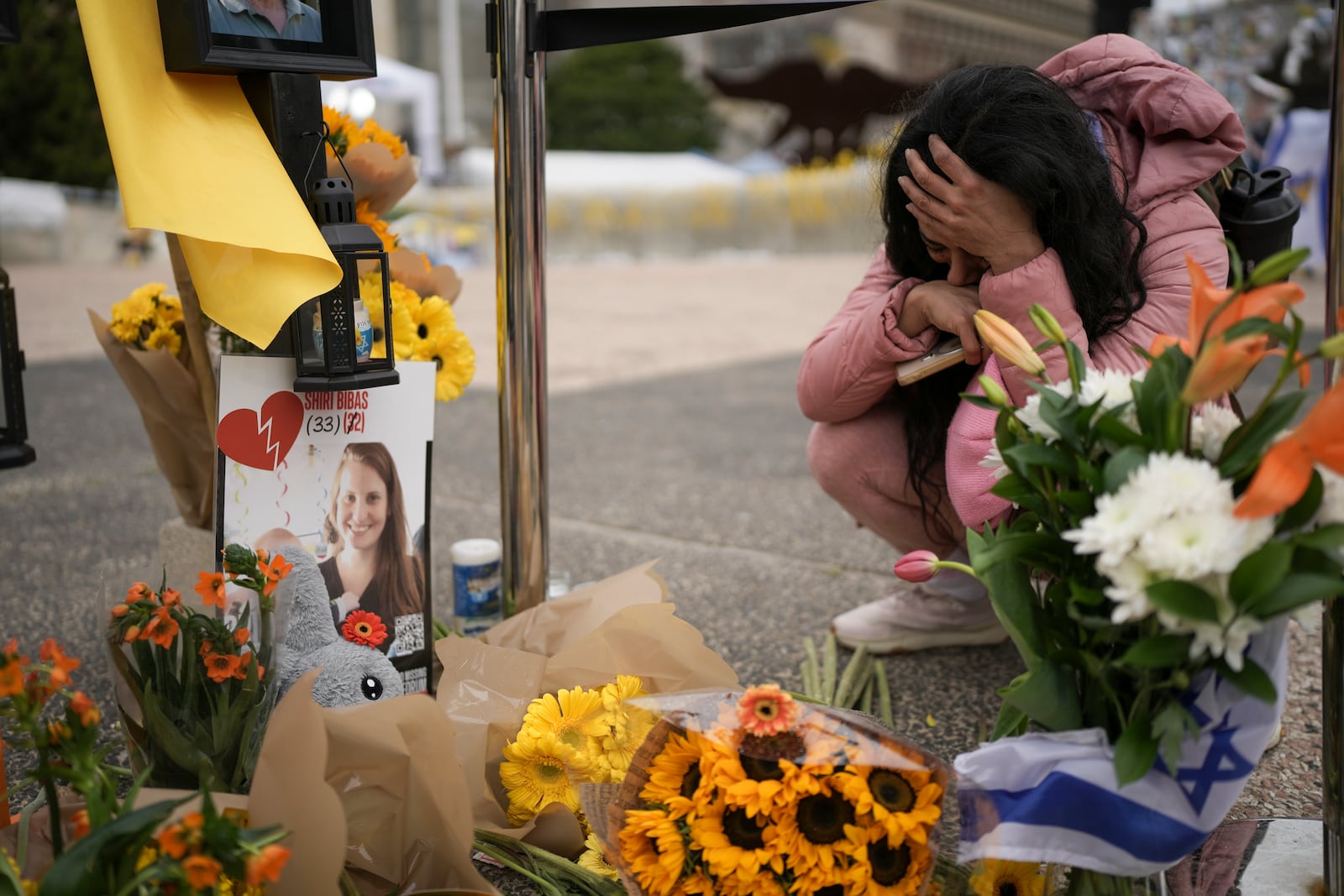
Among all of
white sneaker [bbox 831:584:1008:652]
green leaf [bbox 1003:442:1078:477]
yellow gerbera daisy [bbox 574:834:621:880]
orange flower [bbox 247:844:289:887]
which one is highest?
green leaf [bbox 1003:442:1078:477]

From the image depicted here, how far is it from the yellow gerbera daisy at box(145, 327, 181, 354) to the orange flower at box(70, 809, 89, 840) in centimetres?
106

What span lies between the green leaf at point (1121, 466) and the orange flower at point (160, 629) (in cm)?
103

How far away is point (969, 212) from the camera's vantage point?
1.52 m

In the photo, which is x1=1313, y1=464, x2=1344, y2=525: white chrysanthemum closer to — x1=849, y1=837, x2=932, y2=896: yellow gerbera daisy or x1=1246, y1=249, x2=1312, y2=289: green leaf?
x1=1246, y1=249, x2=1312, y2=289: green leaf

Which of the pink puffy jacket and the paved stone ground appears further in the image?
the paved stone ground

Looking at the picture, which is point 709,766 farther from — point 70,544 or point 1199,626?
point 70,544

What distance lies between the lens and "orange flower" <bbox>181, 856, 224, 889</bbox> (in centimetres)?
88

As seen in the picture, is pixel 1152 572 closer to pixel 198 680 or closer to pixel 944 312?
pixel 944 312

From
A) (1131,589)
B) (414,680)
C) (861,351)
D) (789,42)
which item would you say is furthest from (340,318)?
(789,42)

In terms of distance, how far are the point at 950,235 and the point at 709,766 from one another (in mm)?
828

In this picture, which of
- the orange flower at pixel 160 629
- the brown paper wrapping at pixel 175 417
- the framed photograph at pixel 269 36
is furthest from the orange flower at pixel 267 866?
the brown paper wrapping at pixel 175 417

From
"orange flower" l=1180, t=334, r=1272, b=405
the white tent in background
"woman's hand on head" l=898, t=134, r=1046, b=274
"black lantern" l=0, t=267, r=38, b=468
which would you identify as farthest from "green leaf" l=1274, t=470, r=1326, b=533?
the white tent in background

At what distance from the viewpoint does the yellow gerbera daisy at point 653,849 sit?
113 cm

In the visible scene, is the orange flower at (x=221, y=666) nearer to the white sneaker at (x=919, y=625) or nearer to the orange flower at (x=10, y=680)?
the orange flower at (x=10, y=680)
